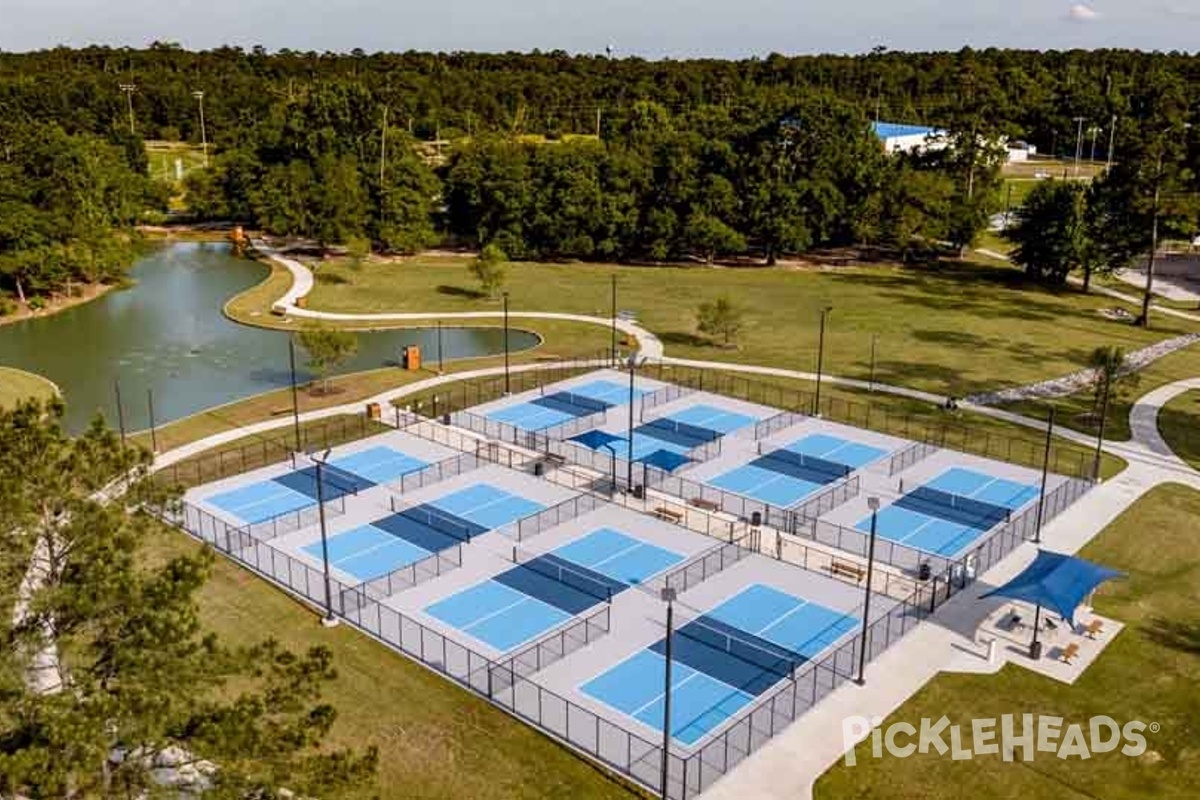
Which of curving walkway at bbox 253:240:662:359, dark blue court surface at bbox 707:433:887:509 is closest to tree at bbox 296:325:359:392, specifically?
curving walkway at bbox 253:240:662:359

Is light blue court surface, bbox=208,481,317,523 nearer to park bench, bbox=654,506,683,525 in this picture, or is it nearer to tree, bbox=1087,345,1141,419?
park bench, bbox=654,506,683,525

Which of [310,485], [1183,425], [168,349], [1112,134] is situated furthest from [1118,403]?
[1112,134]

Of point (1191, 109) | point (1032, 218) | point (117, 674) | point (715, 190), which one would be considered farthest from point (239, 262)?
point (1191, 109)

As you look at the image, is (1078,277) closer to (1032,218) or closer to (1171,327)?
(1032,218)

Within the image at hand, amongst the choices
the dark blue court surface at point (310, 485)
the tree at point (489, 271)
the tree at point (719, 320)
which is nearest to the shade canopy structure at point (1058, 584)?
the dark blue court surface at point (310, 485)

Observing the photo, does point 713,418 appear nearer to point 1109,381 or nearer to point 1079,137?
point 1109,381

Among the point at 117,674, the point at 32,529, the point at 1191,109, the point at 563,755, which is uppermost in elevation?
the point at 1191,109

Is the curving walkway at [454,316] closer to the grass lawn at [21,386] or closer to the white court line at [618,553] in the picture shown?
the grass lawn at [21,386]
